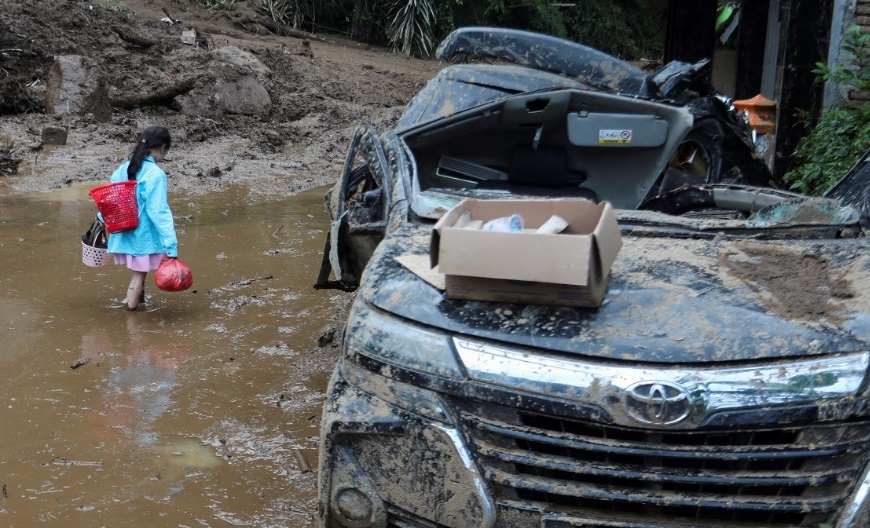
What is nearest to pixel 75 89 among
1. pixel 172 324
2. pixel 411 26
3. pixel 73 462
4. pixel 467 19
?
pixel 172 324

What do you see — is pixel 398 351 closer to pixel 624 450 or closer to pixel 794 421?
pixel 624 450

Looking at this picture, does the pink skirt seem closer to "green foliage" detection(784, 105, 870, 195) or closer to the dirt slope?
the dirt slope

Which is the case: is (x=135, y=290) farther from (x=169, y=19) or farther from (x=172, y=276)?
(x=169, y=19)

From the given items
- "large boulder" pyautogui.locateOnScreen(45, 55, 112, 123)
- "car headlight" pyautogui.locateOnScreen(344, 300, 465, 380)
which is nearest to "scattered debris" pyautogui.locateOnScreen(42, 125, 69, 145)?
"large boulder" pyautogui.locateOnScreen(45, 55, 112, 123)

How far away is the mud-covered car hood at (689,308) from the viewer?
2.66m

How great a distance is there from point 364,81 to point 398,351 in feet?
52.9

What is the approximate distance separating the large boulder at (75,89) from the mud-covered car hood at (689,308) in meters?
11.5

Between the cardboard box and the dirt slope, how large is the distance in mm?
8389

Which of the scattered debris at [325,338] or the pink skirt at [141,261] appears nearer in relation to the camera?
the scattered debris at [325,338]

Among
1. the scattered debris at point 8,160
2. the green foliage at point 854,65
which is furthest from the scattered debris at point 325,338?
the scattered debris at point 8,160

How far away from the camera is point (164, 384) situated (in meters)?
5.22

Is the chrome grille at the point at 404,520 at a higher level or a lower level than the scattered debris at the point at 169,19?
lower

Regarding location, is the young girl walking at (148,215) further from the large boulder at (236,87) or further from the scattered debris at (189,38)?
the scattered debris at (189,38)

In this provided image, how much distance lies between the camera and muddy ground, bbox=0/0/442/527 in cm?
404
